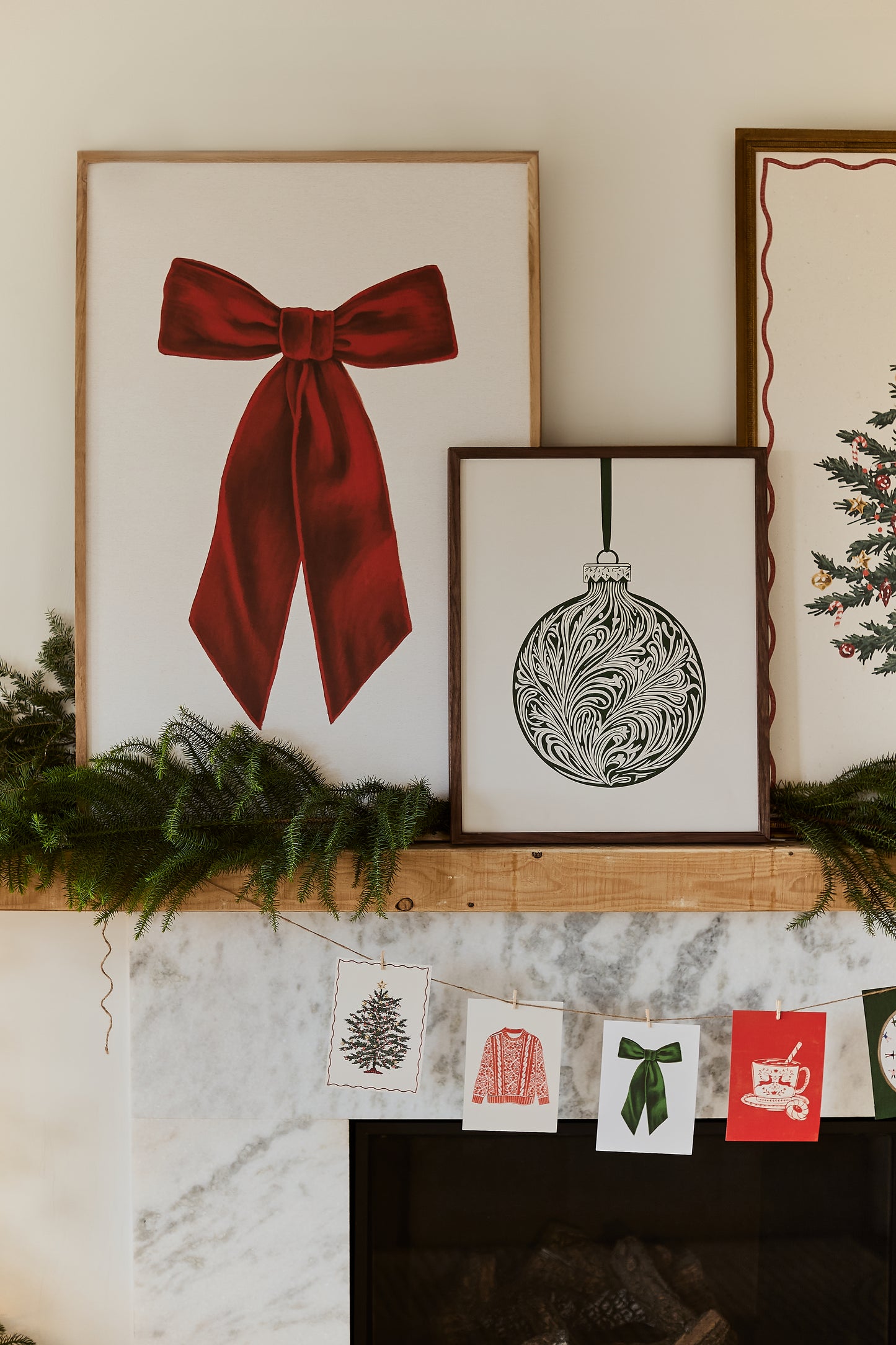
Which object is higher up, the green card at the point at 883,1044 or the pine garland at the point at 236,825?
the pine garland at the point at 236,825

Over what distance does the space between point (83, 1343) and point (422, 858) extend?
2.76 feet

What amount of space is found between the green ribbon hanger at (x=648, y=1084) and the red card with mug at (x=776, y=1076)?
87 millimetres

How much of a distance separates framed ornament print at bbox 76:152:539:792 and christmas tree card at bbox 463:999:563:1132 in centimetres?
34

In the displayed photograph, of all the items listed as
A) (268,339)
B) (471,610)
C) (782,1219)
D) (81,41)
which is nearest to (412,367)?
(268,339)

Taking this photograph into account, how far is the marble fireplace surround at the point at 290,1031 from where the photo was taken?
120 cm

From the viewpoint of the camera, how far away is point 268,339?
47.3 inches

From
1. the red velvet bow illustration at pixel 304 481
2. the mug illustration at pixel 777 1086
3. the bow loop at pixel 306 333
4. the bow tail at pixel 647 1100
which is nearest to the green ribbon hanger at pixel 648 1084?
the bow tail at pixel 647 1100

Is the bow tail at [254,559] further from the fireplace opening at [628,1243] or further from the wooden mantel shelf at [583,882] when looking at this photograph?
the fireplace opening at [628,1243]

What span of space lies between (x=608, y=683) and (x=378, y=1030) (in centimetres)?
56

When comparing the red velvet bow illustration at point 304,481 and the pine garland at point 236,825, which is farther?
the red velvet bow illustration at point 304,481

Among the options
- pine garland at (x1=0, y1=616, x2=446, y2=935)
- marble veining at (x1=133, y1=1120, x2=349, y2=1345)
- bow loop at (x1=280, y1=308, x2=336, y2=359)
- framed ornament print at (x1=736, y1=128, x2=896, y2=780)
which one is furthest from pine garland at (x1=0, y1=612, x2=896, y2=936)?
bow loop at (x1=280, y1=308, x2=336, y2=359)

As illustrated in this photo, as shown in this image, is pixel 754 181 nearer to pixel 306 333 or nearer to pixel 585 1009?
pixel 306 333

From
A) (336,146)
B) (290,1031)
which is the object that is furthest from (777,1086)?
(336,146)

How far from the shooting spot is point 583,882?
1119 millimetres
